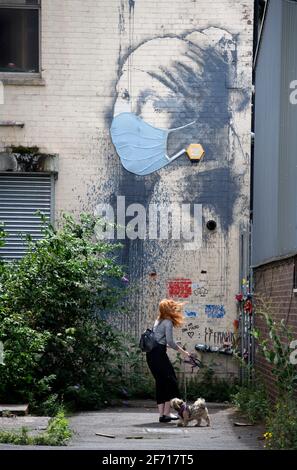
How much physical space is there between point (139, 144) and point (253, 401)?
555 centimetres

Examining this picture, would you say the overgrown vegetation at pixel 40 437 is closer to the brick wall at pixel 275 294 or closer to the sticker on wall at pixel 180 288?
the brick wall at pixel 275 294

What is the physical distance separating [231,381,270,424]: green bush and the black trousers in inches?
41.4

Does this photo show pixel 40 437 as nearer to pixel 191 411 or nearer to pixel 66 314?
pixel 191 411

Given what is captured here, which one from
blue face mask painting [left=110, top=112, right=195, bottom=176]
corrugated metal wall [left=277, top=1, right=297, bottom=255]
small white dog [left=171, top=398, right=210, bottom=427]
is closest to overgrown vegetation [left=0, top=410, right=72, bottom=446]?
small white dog [left=171, top=398, right=210, bottom=427]

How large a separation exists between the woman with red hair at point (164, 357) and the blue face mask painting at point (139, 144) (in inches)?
162

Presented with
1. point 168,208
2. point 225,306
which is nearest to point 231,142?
point 168,208

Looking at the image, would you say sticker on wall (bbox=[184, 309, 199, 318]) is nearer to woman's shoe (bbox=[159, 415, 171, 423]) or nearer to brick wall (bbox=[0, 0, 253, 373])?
brick wall (bbox=[0, 0, 253, 373])

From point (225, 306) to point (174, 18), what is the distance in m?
5.07

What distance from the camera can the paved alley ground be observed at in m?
11.9

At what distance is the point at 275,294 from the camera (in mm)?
14883

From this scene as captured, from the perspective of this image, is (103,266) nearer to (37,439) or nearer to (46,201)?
(46,201)

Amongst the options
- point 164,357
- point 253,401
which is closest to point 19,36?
point 164,357

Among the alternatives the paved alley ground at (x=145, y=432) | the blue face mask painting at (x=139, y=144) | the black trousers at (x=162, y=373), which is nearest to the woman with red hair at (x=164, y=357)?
the black trousers at (x=162, y=373)

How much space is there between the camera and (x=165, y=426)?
14281 mm
